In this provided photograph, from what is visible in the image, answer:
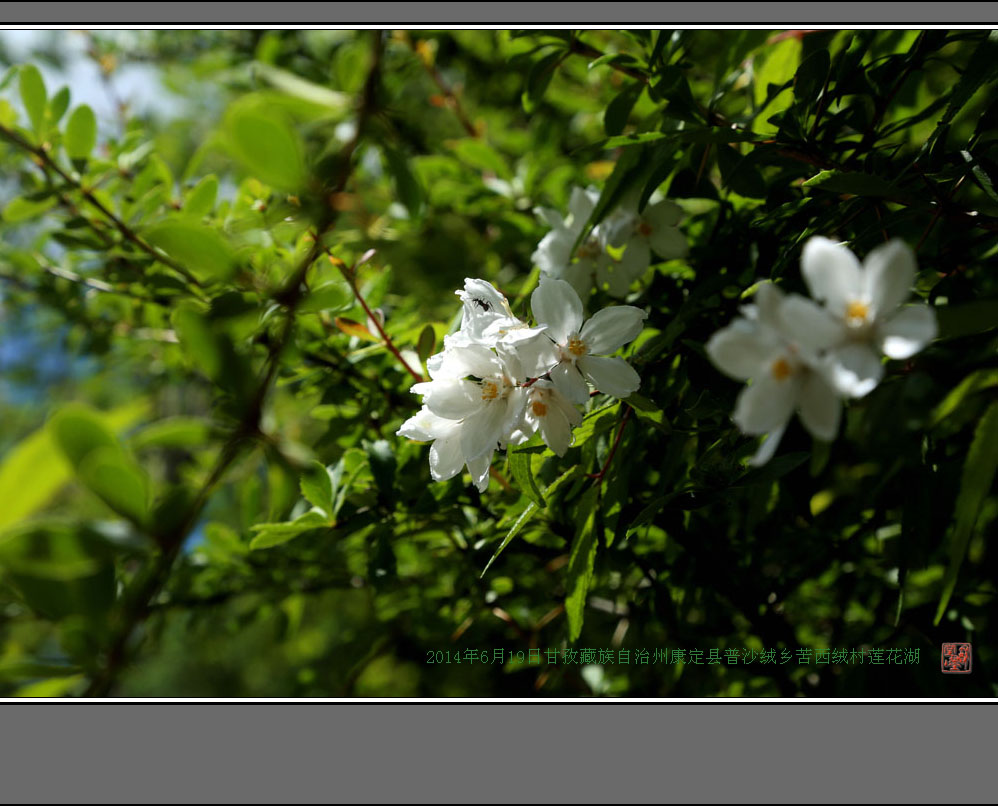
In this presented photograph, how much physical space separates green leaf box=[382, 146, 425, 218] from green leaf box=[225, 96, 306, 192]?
10 centimetres

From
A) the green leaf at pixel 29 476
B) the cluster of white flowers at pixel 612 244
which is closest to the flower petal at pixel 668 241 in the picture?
the cluster of white flowers at pixel 612 244

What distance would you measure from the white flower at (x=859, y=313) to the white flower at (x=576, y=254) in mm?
521

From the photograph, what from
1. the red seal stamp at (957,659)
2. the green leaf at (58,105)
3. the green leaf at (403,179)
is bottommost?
the red seal stamp at (957,659)

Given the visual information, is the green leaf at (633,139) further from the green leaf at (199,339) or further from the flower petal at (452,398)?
the green leaf at (199,339)

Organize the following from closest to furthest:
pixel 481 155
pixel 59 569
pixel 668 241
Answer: pixel 59 569 < pixel 668 241 < pixel 481 155

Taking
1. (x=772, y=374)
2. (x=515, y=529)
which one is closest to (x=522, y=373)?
(x=515, y=529)

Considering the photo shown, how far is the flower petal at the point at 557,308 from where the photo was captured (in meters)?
0.62

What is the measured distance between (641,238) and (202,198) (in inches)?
23.6

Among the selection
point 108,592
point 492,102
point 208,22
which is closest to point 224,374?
point 108,592

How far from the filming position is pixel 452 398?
606 millimetres

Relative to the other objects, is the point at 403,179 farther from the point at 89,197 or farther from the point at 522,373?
the point at 89,197

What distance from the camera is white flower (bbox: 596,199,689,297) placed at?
898 millimetres

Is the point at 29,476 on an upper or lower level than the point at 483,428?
lower

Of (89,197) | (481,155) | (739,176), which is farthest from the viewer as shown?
(481,155)
